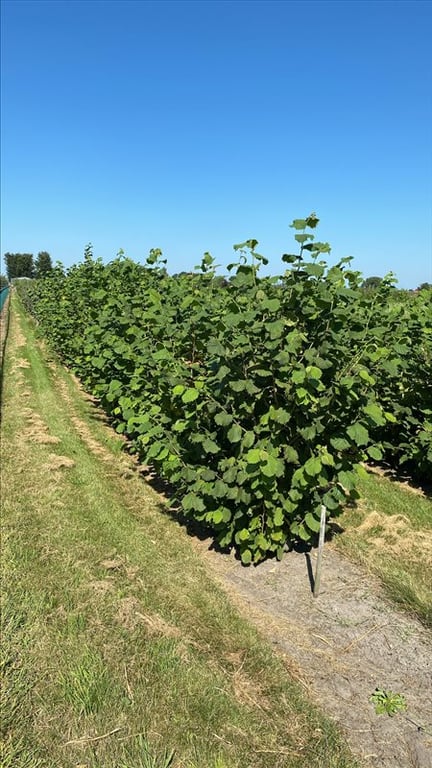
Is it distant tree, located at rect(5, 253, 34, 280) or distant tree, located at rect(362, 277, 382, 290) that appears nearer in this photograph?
distant tree, located at rect(362, 277, 382, 290)

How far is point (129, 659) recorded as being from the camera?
2766mm

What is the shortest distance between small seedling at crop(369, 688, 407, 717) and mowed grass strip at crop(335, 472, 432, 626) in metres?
0.67

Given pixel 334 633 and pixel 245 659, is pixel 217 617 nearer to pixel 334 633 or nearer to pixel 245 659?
pixel 245 659

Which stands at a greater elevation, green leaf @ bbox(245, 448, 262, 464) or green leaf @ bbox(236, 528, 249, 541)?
green leaf @ bbox(245, 448, 262, 464)

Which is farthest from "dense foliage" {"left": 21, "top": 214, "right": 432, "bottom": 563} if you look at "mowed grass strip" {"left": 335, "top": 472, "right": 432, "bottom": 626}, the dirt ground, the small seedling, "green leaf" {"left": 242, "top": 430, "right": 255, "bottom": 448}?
the small seedling

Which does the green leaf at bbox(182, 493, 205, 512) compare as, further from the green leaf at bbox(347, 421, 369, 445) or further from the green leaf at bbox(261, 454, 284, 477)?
the green leaf at bbox(347, 421, 369, 445)

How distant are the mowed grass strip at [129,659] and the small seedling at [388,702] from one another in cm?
30

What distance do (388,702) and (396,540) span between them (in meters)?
1.81

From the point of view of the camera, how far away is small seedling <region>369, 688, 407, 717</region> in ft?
8.21

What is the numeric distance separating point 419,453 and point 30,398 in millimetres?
6467

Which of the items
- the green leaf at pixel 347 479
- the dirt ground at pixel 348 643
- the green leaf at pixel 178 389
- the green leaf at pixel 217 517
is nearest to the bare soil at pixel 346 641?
the dirt ground at pixel 348 643

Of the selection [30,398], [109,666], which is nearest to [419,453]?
[109,666]

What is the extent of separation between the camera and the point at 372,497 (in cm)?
528

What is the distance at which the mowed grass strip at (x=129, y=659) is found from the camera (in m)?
2.25
